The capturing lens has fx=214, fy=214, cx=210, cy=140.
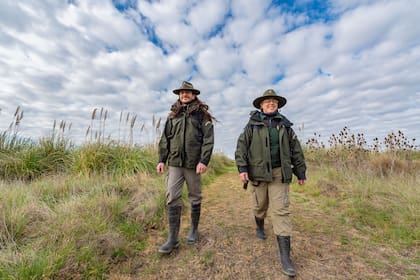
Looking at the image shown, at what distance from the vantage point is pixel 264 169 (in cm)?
271

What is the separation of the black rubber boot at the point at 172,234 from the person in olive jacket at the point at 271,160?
3.35 ft

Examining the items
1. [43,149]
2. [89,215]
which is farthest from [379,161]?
[43,149]

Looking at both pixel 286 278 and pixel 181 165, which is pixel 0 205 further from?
pixel 286 278

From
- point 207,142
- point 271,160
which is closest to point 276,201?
point 271,160

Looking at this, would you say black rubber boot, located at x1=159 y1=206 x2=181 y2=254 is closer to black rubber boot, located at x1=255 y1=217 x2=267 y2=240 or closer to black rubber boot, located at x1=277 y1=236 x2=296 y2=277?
black rubber boot, located at x1=255 y1=217 x2=267 y2=240

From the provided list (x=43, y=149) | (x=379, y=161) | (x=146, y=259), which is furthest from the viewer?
(x=379, y=161)

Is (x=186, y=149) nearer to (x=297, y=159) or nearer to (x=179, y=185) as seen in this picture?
(x=179, y=185)

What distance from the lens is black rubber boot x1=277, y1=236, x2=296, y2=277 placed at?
2256 millimetres

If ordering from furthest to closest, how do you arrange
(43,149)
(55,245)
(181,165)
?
(43,149)
(181,165)
(55,245)

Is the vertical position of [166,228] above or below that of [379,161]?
below

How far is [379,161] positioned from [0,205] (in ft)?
31.1

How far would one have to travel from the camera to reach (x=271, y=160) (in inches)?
108

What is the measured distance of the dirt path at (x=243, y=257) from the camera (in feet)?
7.56

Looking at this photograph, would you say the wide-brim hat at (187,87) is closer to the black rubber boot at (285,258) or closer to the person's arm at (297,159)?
the person's arm at (297,159)
